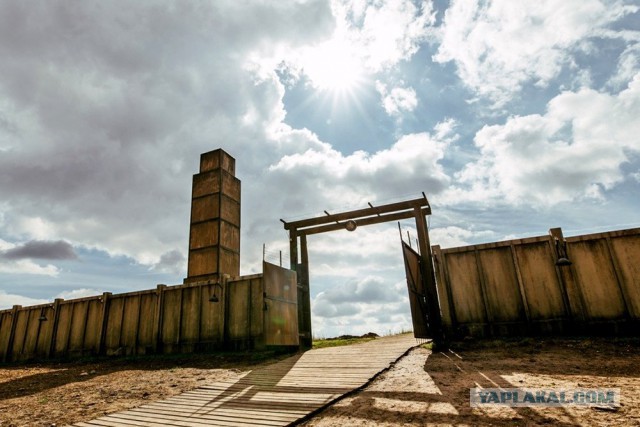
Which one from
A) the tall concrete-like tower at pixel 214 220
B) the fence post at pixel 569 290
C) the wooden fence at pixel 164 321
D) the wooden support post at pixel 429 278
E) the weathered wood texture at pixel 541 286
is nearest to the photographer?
the weathered wood texture at pixel 541 286

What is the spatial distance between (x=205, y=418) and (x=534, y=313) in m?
9.79

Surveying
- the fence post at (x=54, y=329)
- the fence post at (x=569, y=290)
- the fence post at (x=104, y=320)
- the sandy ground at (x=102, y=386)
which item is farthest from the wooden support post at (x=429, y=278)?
the fence post at (x=54, y=329)

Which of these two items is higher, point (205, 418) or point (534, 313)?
point (534, 313)

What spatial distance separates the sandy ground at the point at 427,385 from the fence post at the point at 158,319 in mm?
2644

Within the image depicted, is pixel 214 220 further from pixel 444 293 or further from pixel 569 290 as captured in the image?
pixel 569 290

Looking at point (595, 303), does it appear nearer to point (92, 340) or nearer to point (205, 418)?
point (205, 418)

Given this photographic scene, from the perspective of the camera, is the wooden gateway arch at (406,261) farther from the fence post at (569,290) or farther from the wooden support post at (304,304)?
the fence post at (569,290)

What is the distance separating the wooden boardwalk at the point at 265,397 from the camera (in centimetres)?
542

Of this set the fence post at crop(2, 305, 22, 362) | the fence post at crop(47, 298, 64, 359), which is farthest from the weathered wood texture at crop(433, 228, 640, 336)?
the fence post at crop(2, 305, 22, 362)

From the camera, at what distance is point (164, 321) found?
14.6 meters

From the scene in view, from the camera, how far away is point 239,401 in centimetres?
642

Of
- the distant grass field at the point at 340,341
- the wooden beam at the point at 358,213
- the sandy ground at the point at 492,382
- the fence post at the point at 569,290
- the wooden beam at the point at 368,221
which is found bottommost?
the sandy ground at the point at 492,382

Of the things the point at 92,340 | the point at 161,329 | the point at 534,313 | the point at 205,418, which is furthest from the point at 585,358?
the point at 92,340

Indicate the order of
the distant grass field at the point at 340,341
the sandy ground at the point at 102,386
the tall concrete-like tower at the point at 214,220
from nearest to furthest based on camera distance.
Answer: the sandy ground at the point at 102,386 < the distant grass field at the point at 340,341 < the tall concrete-like tower at the point at 214,220
